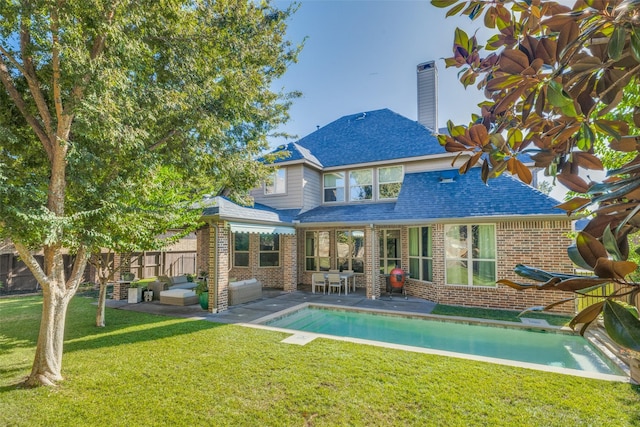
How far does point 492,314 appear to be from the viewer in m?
10.8

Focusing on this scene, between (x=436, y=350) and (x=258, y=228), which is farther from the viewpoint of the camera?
(x=258, y=228)

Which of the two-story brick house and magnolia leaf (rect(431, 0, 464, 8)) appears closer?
magnolia leaf (rect(431, 0, 464, 8))

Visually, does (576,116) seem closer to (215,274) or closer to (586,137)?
(586,137)

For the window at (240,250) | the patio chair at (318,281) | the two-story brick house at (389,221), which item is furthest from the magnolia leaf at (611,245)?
the window at (240,250)

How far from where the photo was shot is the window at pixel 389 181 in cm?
1605

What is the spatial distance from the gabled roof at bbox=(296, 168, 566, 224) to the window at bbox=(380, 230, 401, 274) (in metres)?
1.58

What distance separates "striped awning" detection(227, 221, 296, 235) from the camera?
11803mm

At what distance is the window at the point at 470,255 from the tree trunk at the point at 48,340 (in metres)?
12.3

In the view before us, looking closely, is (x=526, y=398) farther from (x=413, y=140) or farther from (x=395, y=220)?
(x=413, y=140)

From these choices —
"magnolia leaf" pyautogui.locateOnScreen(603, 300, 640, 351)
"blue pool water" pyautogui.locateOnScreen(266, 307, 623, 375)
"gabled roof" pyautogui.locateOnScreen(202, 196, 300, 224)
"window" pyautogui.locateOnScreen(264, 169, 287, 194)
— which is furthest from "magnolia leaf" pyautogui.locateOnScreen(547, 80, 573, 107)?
"window" pyautogui.locateOnScreen(264, 169, 287, 194)

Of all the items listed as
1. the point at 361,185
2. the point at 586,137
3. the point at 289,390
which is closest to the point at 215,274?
the point at 289,390

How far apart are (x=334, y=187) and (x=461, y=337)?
1064 centimetres

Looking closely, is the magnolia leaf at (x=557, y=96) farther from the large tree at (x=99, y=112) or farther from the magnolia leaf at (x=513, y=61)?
the large tree at (x=99, y=112)

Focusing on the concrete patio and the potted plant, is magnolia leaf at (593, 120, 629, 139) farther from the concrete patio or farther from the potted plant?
the potted plant
